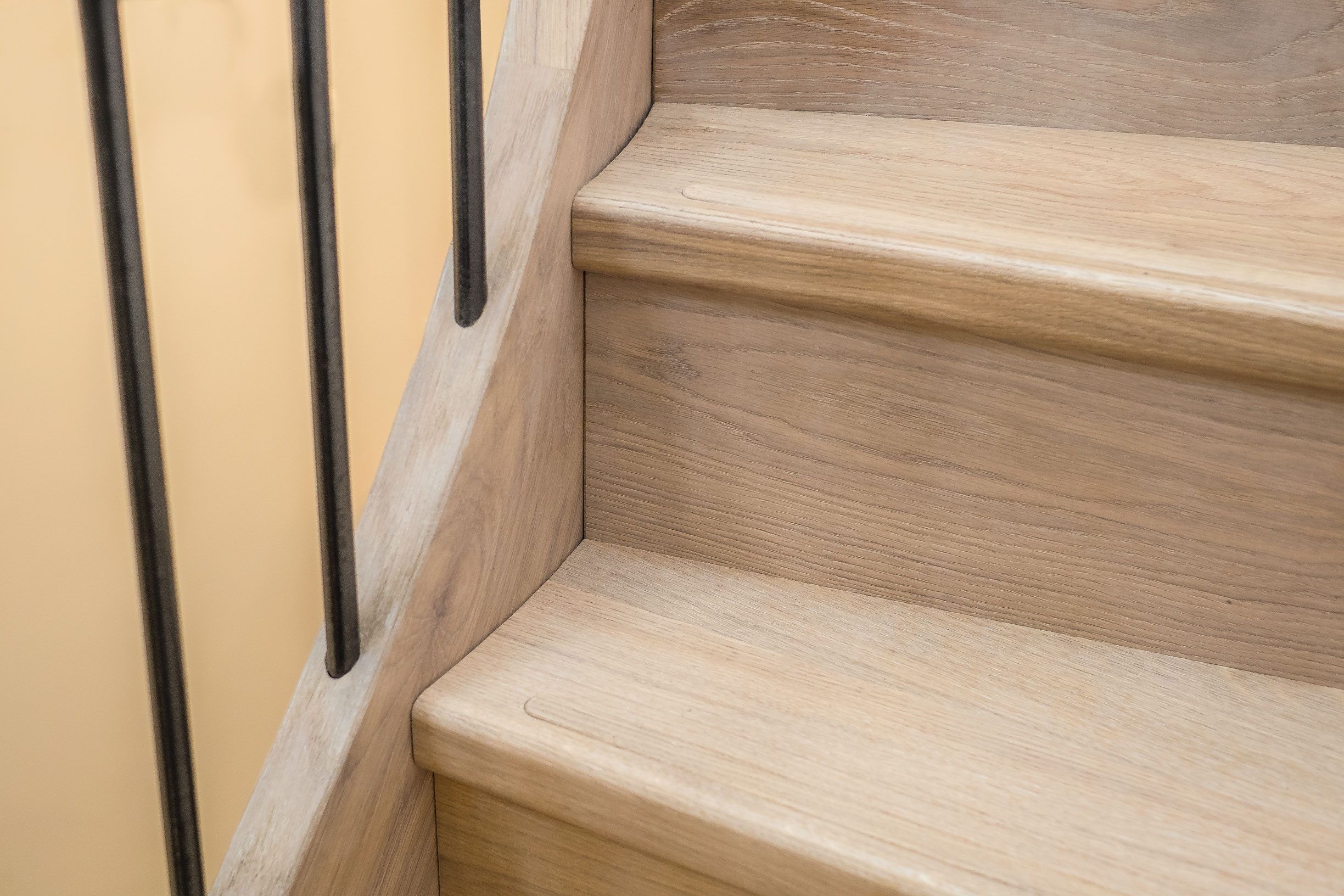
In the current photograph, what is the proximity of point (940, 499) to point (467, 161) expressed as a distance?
0.91 ft

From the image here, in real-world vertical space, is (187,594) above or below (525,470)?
below

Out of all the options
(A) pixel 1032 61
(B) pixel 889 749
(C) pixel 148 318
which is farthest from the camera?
(A) pixel 1032 61

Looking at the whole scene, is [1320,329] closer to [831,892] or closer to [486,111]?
[831,892]

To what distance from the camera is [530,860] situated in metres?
0.48

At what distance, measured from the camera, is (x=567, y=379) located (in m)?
0.56

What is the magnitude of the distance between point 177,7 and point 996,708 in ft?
2.64

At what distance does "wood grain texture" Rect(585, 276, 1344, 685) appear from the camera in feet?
1.50

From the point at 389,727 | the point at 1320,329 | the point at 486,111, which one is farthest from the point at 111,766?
the point at 1320,329

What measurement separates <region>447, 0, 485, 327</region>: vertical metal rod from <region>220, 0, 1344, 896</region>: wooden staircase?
20 millimetres

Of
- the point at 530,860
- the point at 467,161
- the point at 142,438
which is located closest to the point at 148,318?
the point at 142,438

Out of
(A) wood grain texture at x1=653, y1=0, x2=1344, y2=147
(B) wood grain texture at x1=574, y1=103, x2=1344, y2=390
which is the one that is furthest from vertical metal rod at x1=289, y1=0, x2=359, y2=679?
(A) wood grain texture at x1=653, y1=0, x2=1344, y2=147

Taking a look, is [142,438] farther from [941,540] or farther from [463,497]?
[941,540]

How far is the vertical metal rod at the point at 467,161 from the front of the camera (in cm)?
45

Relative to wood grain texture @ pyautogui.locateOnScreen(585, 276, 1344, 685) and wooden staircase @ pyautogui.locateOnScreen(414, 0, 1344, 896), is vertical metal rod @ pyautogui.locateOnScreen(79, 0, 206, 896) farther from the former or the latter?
wood grain texture @ pyautogui.locateOnScreen(585, 276, 1344, 685)
